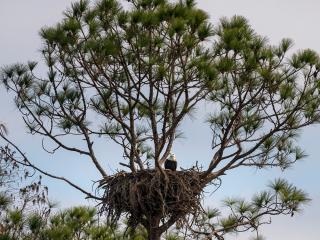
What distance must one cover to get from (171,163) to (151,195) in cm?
54

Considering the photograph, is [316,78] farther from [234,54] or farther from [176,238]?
[176,238]

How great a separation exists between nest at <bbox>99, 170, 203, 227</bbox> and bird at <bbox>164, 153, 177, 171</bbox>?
214 millimetres

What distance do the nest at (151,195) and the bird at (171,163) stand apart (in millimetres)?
214

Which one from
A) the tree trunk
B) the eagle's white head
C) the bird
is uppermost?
the eagle's white head

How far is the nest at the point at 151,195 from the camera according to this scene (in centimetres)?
687

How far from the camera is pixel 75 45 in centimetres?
719

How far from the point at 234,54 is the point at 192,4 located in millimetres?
745

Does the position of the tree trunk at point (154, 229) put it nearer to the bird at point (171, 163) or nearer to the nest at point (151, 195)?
the nest at point (151, 195)

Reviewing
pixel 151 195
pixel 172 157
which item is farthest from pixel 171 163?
pixel 151 195

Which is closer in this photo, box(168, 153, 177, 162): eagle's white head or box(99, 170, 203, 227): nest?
box(99, 170, 203, 227): nest

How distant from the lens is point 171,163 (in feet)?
24.1

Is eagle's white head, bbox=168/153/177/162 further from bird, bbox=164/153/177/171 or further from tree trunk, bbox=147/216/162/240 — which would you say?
tree trunk, bbox=147/216/162/240

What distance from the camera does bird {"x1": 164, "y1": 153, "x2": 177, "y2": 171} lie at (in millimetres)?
7316

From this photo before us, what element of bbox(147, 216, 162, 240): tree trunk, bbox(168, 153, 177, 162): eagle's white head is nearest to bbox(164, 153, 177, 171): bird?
bbox(168, 153, 177, 162): eagle's white head
